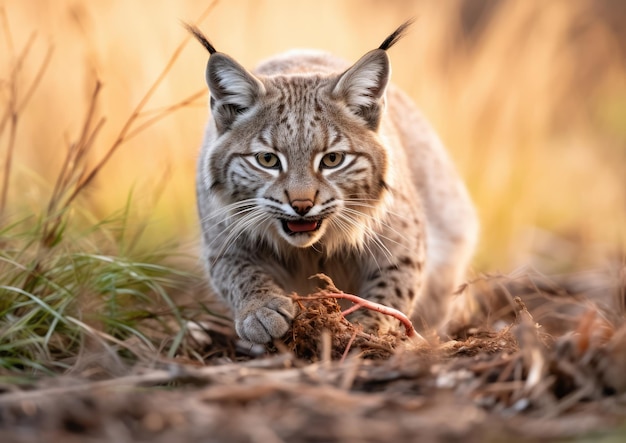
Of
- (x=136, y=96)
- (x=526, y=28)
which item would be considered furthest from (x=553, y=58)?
(x=136, y=96)

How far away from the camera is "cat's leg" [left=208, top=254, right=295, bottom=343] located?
3.61 metres

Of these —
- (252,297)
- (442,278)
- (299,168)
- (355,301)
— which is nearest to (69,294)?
(252,297)

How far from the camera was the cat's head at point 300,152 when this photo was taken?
386cm

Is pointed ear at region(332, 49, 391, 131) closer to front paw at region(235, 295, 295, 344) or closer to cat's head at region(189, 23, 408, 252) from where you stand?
cat's head at region(189, 23, 408, 252)

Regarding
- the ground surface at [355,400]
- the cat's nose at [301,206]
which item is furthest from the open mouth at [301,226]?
the ground surface at [355,400]

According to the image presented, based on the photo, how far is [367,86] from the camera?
415 cm

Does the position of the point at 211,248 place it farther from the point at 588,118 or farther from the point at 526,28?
the point at 588,118

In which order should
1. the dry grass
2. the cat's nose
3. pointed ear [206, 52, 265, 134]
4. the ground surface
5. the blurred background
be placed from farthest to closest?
the blurred background
pointed ear [206, 52, 265, 134]
the cat's nose
the dry grass
the ground surface

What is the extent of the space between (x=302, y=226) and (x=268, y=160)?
15.0 inches

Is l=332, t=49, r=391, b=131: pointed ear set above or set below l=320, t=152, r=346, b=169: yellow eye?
above

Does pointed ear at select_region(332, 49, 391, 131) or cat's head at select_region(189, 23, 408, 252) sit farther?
pointed ear at select_region(332, 49, 391, 131)

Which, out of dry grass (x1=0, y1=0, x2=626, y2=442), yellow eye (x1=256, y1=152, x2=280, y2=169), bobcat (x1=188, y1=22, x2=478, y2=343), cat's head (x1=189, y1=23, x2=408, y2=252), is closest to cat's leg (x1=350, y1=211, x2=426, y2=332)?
bobcat (x1=188, y1=22, x2=478, y2=343)

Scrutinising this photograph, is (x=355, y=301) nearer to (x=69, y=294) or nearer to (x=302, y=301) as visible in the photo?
(x=302, y=301)

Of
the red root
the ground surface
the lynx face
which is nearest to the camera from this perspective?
the ground surface
